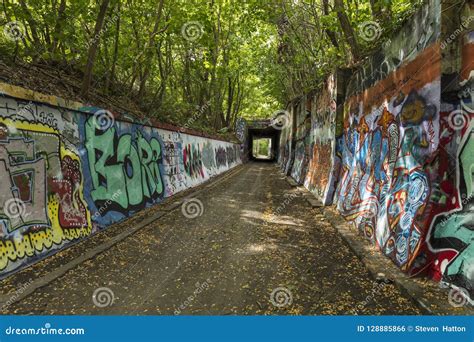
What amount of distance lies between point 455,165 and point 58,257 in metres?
5.86

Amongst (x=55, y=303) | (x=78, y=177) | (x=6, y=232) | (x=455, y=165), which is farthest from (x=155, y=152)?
(x=455, y=165)

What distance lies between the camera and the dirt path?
4.19 m

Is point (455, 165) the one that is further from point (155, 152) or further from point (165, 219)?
point (155, 152)

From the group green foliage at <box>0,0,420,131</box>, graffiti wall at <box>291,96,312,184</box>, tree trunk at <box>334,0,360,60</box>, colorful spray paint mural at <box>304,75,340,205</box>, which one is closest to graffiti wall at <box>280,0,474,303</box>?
green foliage at <box>0,0,420,131</box>

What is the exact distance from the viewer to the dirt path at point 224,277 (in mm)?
4188

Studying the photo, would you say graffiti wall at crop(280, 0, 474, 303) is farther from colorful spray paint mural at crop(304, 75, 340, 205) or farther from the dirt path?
colorful spray paint mural at crop(304, 75, 340, 205)

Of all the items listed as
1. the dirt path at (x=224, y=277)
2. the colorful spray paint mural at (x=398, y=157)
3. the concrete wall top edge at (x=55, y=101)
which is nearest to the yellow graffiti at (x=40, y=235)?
the concrete wall top edge at (x=55, y=101)

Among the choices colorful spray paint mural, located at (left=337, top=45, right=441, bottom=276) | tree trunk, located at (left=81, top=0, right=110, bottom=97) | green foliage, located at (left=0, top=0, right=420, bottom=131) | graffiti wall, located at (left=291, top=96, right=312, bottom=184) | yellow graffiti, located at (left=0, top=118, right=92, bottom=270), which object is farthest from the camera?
graffiti wall, located at (left=291, top=96, right=312, bottom=184)

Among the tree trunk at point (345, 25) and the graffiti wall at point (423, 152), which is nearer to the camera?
the graffiti wall at point (423, 152)

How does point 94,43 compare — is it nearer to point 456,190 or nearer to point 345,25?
point 345,25

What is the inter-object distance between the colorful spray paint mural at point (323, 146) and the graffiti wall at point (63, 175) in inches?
205

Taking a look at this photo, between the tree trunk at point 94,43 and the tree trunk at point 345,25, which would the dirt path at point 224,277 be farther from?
the tree trunk at point 345,25

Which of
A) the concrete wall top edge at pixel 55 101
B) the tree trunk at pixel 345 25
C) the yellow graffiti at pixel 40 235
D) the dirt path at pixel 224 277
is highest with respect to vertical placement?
the tree trunk at pixel 345 25

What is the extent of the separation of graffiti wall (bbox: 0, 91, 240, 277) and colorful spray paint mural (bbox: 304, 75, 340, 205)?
5206 mm
